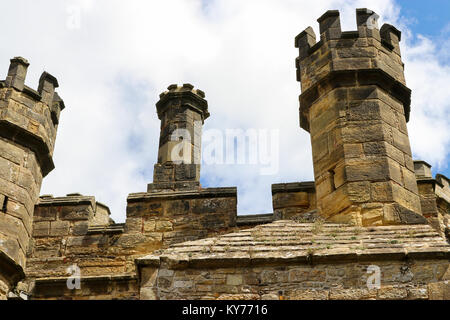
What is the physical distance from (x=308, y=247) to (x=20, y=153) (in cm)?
431

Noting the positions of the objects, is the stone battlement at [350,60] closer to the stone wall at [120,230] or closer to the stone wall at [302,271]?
the stone wall at [120,230]

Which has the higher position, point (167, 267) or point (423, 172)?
point (423, 172)

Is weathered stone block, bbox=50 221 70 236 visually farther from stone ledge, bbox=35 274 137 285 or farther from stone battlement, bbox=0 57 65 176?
stone battlement, bbox=0 57 65 176

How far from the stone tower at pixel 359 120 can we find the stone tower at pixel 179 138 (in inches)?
59.5

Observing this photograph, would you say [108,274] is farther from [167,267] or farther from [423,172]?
[423,172]

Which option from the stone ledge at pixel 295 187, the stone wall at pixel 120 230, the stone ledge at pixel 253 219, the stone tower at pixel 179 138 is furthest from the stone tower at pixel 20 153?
the stone ledge at pixel 295 187

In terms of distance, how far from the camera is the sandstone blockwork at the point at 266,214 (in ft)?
21.5

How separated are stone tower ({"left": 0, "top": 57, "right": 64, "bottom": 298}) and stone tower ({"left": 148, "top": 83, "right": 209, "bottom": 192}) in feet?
4.83

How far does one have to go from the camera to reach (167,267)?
6.72 m

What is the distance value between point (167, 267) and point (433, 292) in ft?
7.54

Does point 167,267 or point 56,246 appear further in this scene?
point 56,246

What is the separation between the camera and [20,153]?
9.49 m

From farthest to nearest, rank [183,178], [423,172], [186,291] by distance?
[423,172] < [183,178] < [186,291]
